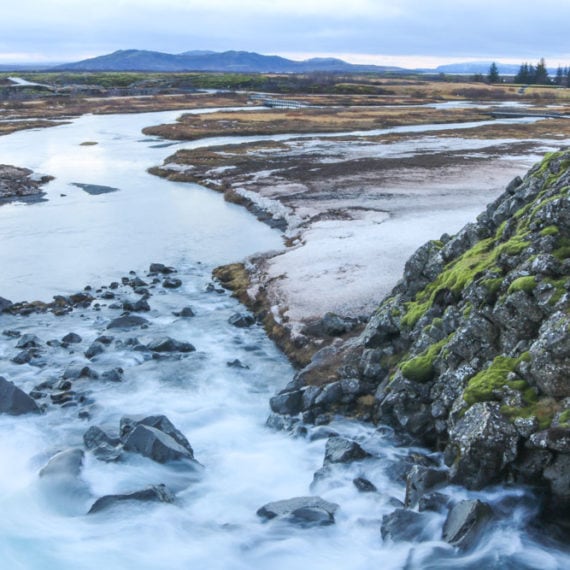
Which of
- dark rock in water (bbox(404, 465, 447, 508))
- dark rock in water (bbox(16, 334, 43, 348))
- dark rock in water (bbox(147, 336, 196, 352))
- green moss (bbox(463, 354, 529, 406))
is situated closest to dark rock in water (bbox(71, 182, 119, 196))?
dark rock in water (bbox(16, 334, 43, 348))

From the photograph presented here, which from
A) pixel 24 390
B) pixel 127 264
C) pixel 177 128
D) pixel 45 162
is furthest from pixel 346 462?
pixel 177 128

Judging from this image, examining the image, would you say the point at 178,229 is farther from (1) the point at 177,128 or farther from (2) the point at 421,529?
(1) the point at 177,128

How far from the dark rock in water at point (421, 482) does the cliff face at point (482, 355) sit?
0.37m

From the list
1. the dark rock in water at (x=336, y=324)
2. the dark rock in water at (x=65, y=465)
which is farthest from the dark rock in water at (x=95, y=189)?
the dark rock in water at (x=65, y=465)

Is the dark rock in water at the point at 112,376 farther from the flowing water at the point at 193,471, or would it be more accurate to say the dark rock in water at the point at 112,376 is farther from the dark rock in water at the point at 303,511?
the dark rock in water at the point at 303,511

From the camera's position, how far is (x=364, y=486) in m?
15.9

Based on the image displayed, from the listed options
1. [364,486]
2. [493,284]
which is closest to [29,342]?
[364,486]

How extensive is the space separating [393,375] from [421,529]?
571cm

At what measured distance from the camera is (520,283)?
16.4 metres

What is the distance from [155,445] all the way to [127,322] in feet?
35.8

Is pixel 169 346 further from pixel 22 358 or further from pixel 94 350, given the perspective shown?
pixel 22 358

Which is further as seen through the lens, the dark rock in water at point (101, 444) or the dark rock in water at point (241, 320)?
the dark rock in water at point (241, 320)

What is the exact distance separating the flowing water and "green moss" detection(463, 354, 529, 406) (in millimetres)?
2102

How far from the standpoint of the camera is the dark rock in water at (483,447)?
1436 cm
